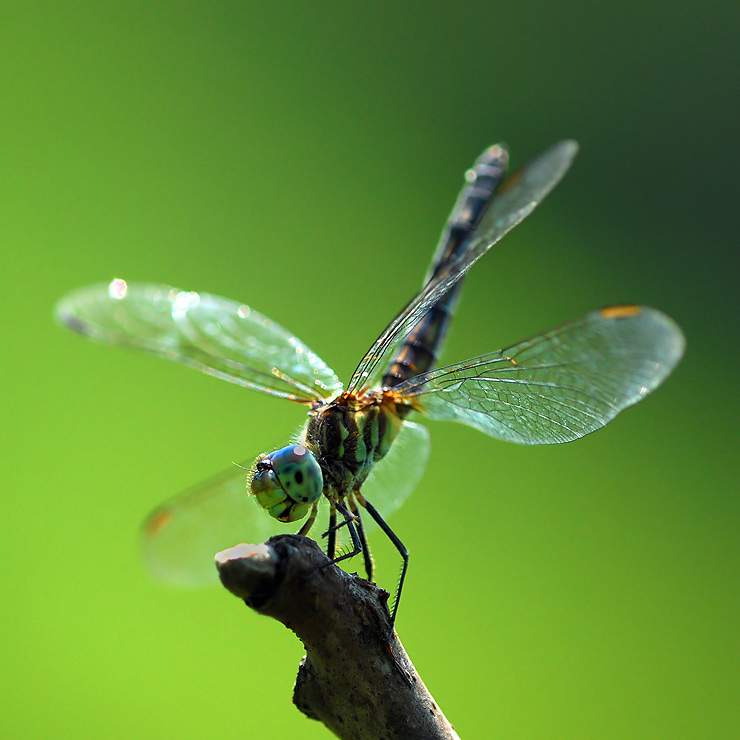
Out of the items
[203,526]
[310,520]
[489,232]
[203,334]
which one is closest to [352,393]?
[310,520]

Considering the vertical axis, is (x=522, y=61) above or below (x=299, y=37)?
below

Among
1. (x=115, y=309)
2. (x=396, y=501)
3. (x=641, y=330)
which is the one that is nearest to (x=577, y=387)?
(x=641, y=330)

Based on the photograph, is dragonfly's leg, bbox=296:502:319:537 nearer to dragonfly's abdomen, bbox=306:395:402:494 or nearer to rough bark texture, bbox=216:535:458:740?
dragonfly's abdomen, bbox=306:395:402:494

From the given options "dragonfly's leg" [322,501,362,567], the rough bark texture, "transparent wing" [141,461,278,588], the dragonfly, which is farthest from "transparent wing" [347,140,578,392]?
the rough bark texture

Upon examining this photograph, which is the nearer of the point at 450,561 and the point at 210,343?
the point at 210,343

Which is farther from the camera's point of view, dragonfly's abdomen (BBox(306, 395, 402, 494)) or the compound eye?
dragonfly's abdomen (BBox(306, 395, 402, 494))

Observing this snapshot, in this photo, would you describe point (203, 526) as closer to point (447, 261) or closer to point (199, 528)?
point (199, 528)

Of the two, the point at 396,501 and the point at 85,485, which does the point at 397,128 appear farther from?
the point at 396,501
